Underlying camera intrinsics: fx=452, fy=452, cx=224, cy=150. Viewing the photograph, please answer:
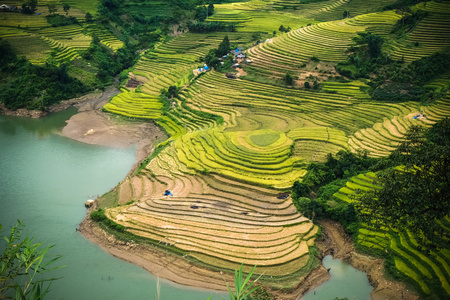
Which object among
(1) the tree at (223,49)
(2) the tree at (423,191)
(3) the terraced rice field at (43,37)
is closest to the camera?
(2) the tree at (423,191)

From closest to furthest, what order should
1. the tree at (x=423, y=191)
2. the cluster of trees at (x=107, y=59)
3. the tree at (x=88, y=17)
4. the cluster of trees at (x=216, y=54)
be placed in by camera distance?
1. the tree at (x=423, y=191)
2. the cluster of trees at (x=216, y=54)
3. the cluster of trees at (x=107, y=59)
4. the tree at (x=88, y=17)

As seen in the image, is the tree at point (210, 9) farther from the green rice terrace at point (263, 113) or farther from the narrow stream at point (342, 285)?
the narrow stream at point (342, 285)

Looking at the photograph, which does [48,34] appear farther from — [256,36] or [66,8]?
[256,36]

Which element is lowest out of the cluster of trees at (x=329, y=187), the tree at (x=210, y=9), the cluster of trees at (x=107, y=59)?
the cluster of trees at (x=329, y=187)

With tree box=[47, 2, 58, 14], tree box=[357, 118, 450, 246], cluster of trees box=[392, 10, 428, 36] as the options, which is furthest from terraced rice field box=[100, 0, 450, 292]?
tree box=[47, 2, 58, 14]

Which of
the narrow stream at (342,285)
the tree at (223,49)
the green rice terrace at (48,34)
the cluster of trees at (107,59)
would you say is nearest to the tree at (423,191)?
the narrow stream at (342,285)

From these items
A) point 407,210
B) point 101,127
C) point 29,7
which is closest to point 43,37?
point 29,7
